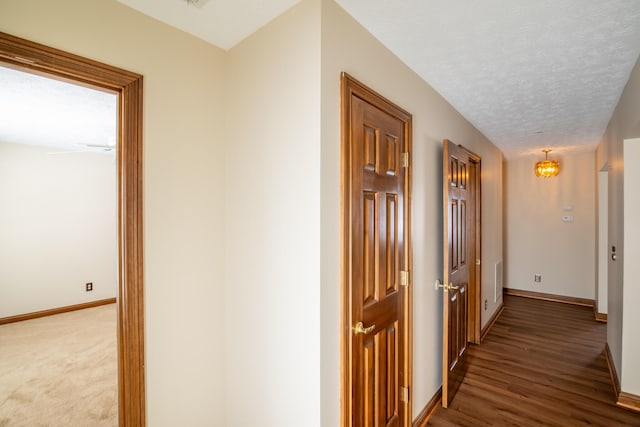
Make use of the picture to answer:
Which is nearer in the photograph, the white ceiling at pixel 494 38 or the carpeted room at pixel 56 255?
the white ceiling at pixel 494 38

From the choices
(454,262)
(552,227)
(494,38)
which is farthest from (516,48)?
(552,227)

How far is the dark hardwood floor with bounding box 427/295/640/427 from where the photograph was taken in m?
2.23

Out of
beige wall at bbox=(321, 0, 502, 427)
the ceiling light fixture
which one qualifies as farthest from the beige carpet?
the ceiling light fixture

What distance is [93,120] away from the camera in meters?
3.20

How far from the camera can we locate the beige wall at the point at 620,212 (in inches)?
81.7

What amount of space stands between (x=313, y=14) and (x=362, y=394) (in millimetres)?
1891

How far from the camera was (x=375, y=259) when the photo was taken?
1.59 m

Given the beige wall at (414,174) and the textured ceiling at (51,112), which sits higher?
the textured ceiling at (51,112)

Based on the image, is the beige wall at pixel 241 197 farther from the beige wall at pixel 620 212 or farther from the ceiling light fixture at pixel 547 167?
the ceiling light fixture at pixel 547 167

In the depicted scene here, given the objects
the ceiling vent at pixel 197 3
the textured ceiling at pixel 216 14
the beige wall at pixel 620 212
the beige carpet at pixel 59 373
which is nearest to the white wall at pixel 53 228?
the beige carpet at pixel 59 373

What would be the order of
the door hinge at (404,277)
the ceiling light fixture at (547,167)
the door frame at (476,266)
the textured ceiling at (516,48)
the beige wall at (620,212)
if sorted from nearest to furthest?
the textured ceiling at (516,48) < the door hinge at (404,277) < the beige wall at (620,212) < the door frame at (476,266) < the ceiling light fixture at (547,167)

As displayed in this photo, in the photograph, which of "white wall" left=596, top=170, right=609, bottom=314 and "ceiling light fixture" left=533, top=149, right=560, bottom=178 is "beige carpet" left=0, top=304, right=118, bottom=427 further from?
"ceiling light fixture" left=533, top=149, right=560, bottom=178

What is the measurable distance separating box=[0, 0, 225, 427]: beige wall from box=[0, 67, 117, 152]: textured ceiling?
3.56ft

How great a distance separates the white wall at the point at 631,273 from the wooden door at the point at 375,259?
2.01 meters
